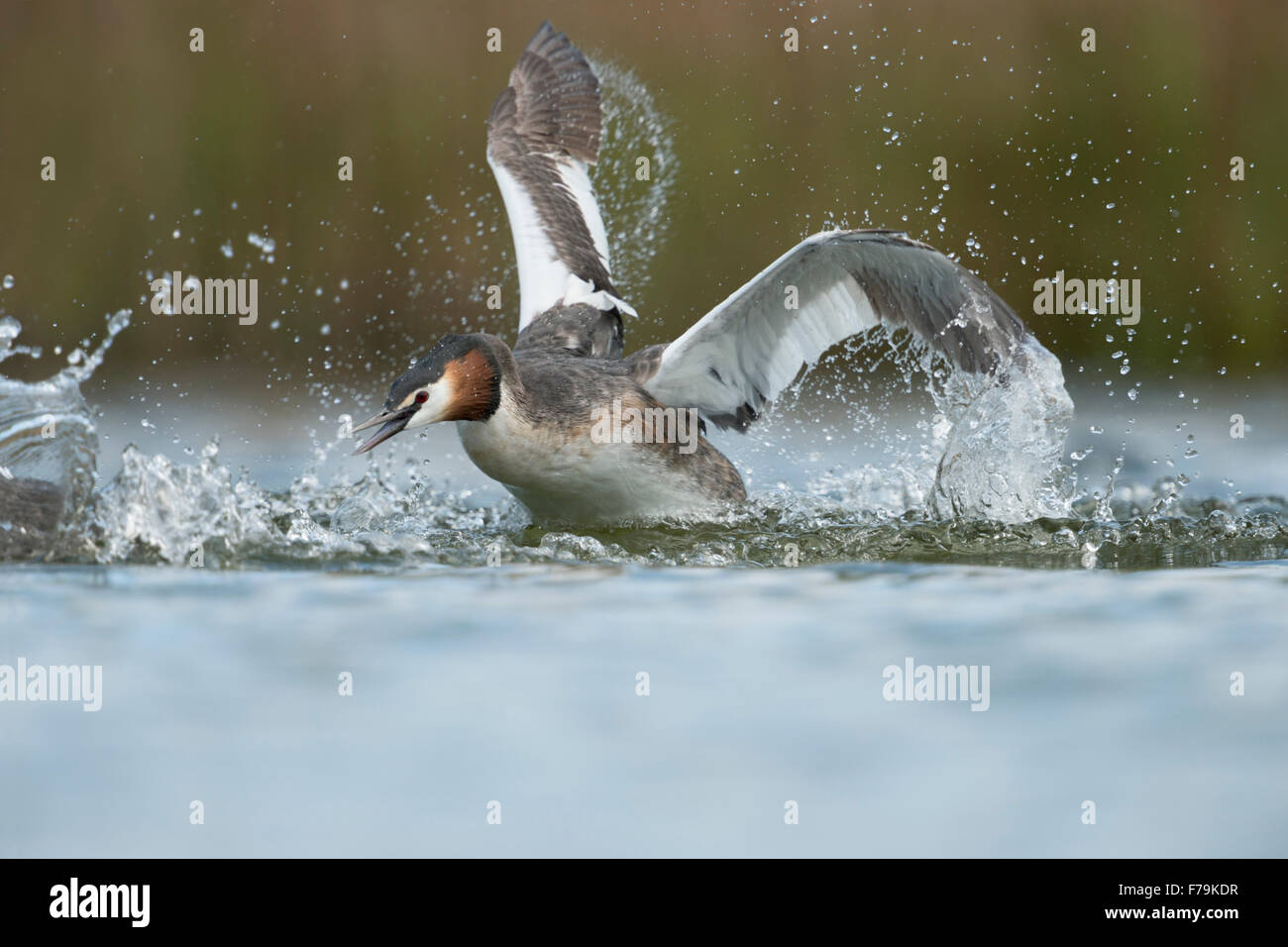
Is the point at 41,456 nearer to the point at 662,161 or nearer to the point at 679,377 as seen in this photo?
the point at 679,377

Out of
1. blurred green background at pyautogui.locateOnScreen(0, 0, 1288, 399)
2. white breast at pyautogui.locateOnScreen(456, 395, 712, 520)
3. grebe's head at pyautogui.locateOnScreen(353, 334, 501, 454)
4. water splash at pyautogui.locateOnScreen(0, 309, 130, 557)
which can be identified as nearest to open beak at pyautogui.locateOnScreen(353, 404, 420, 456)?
grebe's head at pyautogui.locateOnScreen(353, 334, 501, 454)

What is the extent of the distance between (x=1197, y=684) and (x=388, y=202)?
28.1 ft

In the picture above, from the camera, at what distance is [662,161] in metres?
10.9

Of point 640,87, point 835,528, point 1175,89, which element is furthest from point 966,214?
point 835,528

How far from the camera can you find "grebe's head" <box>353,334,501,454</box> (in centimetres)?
586

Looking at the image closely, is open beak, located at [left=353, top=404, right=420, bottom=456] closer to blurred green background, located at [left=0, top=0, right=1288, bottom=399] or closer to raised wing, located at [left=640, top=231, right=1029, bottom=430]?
raised wing, located at [left=640, top=231, right=1029, bottom=430]

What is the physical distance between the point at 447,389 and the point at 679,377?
124cm

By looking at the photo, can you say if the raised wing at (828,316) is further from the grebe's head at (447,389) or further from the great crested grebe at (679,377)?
the grebe's head at (447,389)

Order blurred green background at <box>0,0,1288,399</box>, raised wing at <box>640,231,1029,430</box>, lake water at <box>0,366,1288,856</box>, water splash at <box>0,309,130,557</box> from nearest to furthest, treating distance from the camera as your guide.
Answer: lake water at <box>0,366,1288,856</box>
water splash at <box>0,309,130,557</box>
raised wing at <box>640,231,1029,430</box>
blurred green background at <box>0,0,1288,399</box>

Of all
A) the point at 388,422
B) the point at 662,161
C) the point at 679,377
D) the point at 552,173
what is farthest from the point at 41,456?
the point at 662,161

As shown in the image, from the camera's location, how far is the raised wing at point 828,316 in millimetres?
6155

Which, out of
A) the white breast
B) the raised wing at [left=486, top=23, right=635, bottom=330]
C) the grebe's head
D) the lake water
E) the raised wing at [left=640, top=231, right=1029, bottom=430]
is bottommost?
the lake water

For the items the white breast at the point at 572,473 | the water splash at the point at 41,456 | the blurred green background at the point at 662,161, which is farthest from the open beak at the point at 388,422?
the blurred green background at the point at 662,161

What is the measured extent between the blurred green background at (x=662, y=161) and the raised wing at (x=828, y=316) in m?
4.22
